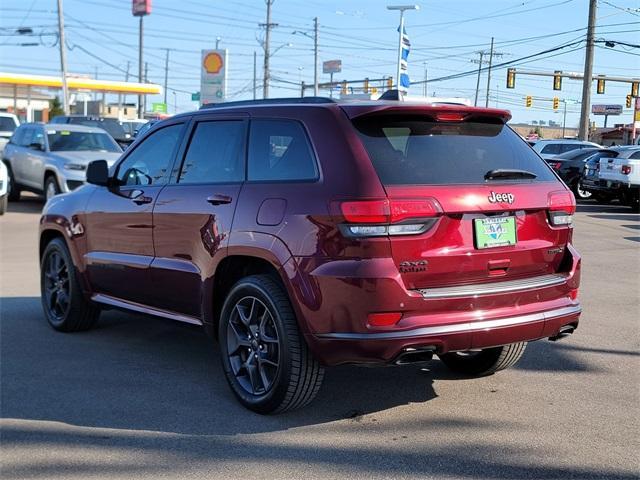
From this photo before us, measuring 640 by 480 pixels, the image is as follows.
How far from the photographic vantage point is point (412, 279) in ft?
13.5

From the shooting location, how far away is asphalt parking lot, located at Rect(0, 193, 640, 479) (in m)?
4.00

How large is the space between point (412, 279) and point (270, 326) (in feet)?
3.28

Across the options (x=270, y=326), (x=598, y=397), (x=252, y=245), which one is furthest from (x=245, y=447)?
(x=598, y=397)

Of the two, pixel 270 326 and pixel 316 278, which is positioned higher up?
pixel 316 278

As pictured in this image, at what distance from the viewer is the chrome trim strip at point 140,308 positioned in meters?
5.34

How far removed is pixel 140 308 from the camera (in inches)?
230

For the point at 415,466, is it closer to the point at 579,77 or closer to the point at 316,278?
the point at 316,278

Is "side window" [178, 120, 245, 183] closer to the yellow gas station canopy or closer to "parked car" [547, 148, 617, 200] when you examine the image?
"parked car" [547, 148, 617, 200]

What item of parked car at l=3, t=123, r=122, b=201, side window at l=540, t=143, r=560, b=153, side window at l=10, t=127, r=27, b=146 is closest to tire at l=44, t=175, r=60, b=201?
parked car at l=3, t=123, r=122, b=201

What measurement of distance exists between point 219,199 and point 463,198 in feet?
5.21

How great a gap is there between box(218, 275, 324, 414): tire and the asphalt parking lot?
16cm

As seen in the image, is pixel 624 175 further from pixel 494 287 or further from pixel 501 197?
pixel 494 287

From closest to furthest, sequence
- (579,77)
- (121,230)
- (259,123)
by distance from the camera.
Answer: (259,123), (121,230), (579,77)

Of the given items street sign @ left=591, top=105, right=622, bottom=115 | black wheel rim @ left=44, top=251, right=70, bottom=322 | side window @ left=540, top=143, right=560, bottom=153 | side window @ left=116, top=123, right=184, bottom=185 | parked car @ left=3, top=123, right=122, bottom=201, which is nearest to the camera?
side window @ left=116, top=123, right=184, bottom=185
